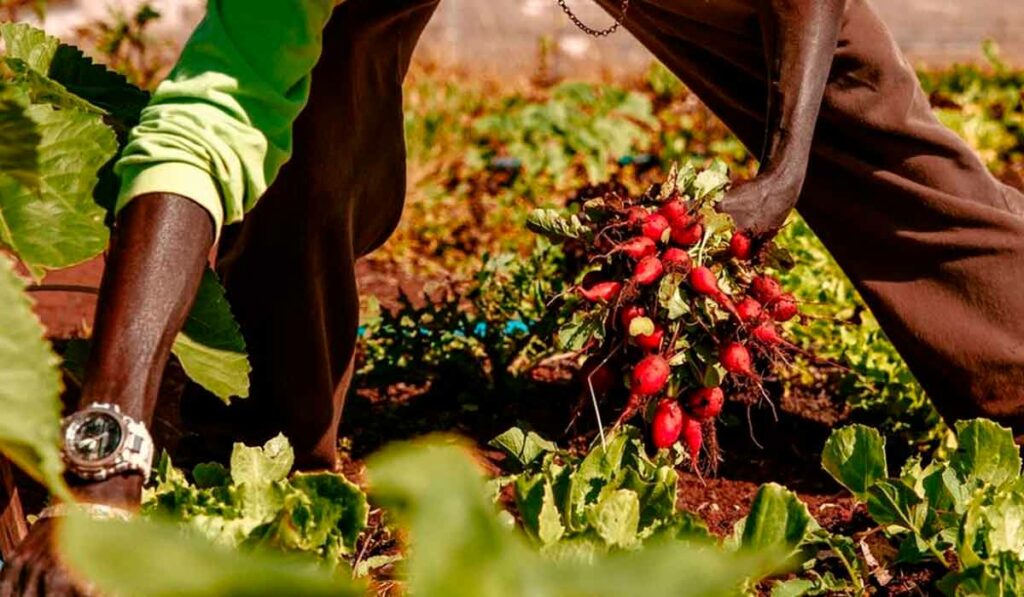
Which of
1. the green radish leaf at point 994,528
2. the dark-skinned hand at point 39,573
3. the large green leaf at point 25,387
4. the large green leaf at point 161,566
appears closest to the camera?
the large green leaf at point 161,566

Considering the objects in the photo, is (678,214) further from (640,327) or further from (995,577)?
(995,577)

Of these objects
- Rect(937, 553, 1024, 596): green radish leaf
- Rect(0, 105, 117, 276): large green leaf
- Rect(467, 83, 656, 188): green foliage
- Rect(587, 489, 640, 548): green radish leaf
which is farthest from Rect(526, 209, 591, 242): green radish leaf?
Rect(467, 83, 656, 188): green foliage

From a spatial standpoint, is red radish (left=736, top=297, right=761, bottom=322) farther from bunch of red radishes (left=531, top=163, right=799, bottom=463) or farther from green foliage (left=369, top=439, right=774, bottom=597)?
green foliage (left=369, top=439, right=774, bottom=597)

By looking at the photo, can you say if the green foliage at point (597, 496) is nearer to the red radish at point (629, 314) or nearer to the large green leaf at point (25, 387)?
the red radish at point (629, 314)

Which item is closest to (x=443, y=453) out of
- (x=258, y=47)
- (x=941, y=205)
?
(x=258, y=47)

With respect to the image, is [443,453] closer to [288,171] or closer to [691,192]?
[691,192]

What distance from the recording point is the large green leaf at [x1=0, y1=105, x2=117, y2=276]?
201cm

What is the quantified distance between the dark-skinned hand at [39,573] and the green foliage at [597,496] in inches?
21.5

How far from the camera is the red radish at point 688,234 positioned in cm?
235

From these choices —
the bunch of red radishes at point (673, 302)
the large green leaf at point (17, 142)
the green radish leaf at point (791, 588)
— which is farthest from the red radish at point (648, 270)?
the large green leaf at point (17, 142)

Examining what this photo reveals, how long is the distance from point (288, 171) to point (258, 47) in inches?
21.1

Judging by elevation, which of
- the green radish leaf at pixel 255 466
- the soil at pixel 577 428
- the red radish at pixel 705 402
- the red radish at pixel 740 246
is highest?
the red radish at pixel 740 246

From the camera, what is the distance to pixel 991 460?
2.30 m

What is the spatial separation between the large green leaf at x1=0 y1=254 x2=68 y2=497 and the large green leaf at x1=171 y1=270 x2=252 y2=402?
0.76 m
